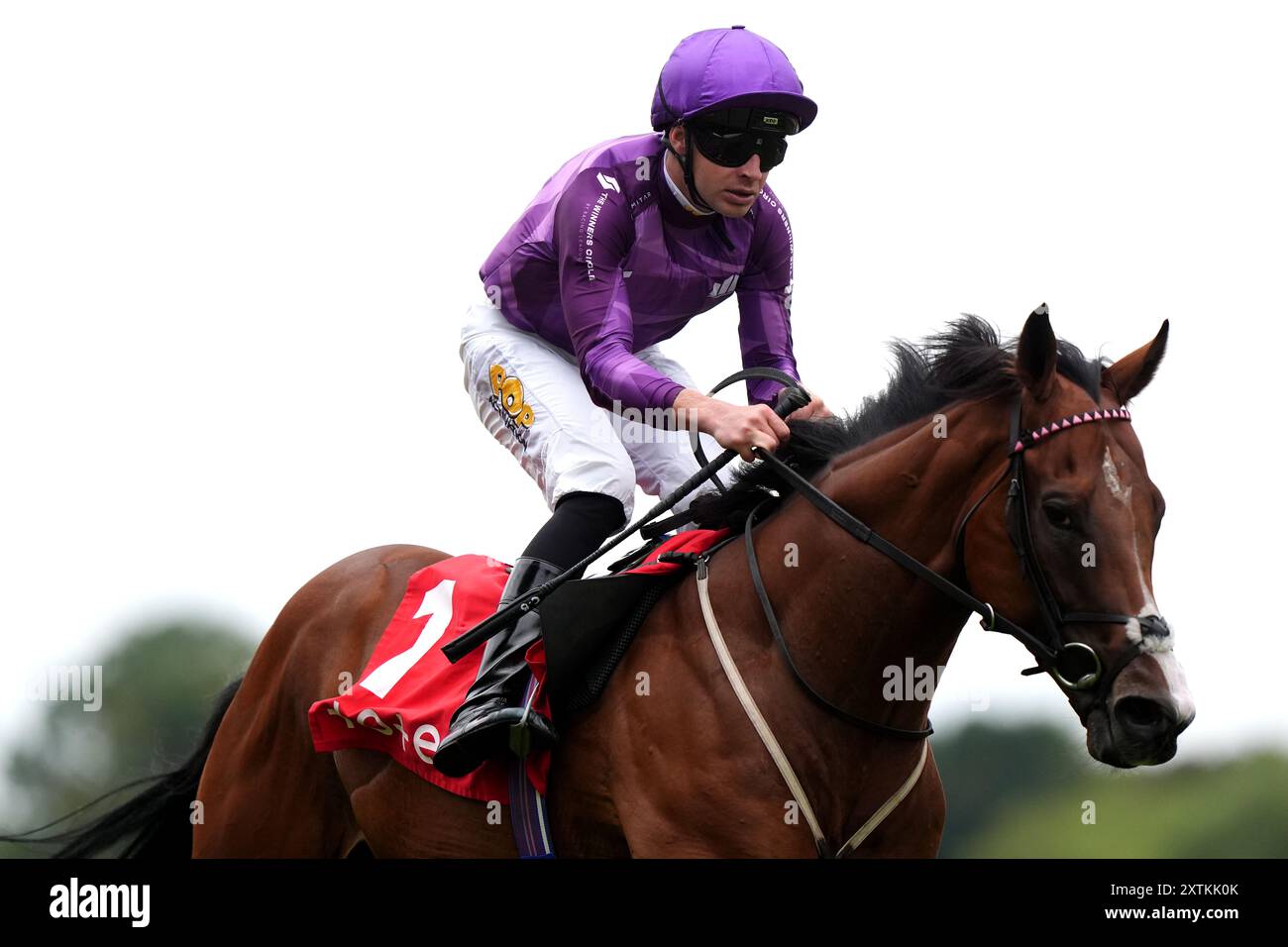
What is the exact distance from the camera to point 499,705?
4668 millimetres

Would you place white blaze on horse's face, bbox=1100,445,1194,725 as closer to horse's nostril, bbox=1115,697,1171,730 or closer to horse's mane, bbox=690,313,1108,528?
horse's nostril, bbox=1115,697,1171,730

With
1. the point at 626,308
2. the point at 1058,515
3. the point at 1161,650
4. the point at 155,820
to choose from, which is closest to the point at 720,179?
the point at 626,308

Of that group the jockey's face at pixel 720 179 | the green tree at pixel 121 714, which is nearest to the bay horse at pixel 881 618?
the jockey's face at pixel 720 179

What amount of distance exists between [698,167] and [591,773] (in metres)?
1.88

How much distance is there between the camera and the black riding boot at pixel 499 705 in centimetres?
459

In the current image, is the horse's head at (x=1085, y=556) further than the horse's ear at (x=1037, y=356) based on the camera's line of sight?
No

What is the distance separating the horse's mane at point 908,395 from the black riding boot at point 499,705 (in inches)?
22.9

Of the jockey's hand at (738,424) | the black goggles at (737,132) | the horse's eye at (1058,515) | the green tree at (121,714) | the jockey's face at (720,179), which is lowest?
the green tree at (121,714)

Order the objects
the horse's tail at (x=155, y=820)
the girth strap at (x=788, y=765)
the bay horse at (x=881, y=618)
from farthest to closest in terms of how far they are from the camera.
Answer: the horse's tail at (x=155, y=820) < the girth strap at (x=788, y=765) < the bay horse at (x=881, y=618)

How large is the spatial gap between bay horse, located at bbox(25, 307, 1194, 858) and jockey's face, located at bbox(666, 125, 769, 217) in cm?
78

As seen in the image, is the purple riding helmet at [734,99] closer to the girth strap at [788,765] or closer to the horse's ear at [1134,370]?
the horse's ear at [1134,370]

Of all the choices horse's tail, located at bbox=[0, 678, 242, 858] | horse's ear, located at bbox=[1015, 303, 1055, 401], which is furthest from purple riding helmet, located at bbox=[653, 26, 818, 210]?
horse's tail, located at bbox=[0, 678, 242, 858]

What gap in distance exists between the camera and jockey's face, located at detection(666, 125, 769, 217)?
16.6ft

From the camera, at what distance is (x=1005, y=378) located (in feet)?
13.9
